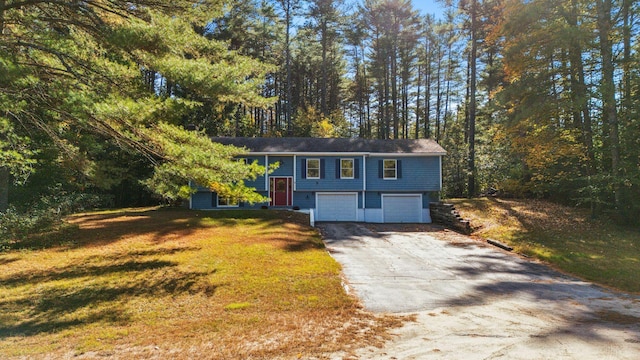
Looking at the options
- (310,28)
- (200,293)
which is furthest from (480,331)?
(310,28)

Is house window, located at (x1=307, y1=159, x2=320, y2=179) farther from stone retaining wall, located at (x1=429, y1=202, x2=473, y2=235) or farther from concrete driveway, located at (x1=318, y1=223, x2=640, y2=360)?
concrete driveway, located at (x1=318, y1=223, x2=640, y2=360)

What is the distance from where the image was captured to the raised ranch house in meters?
21.1

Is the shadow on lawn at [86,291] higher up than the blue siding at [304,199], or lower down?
lower down

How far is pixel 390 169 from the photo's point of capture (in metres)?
21.5

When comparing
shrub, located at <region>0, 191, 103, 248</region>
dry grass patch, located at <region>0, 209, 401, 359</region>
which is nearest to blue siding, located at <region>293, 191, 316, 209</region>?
dry grass patch, located at <region>0, 209, 401, 359</region>

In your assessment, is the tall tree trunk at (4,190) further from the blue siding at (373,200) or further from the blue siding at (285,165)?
the blue siding at (373,200)

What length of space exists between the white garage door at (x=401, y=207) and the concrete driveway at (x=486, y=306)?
866 centimetres

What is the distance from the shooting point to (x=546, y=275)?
9484 millimetres

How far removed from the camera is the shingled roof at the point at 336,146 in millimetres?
21234

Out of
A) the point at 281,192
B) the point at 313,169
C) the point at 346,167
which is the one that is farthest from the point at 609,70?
the point at 281,192

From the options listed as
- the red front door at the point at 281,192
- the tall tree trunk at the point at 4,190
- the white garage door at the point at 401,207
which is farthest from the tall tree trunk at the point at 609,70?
the tall tree trunk at the point at 4,190

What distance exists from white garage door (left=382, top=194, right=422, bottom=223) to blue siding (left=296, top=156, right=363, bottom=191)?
7.08 feet

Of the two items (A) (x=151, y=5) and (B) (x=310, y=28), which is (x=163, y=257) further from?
(B) (x=310, y=28)

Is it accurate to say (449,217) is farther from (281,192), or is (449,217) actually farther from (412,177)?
(281,192)
